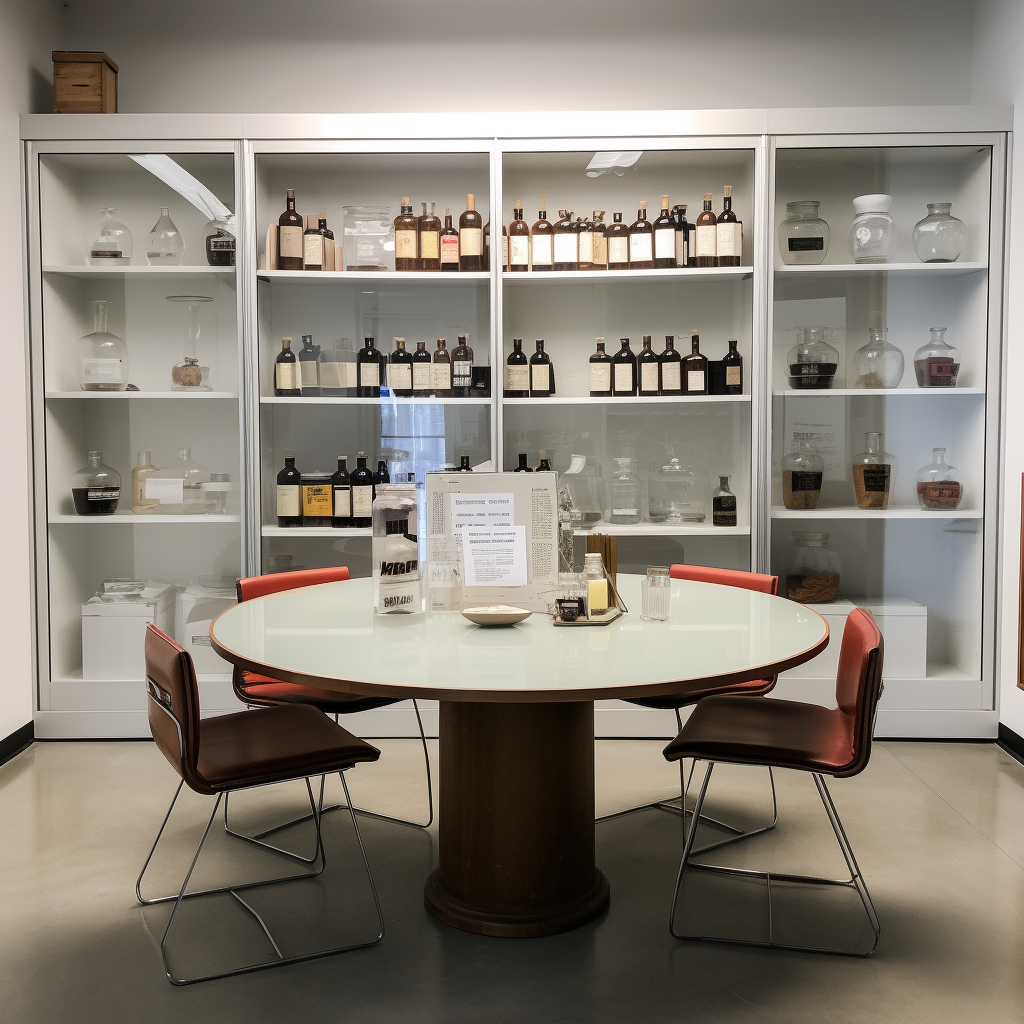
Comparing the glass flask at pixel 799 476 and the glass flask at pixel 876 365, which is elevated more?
the glass flask at pixel 876 365

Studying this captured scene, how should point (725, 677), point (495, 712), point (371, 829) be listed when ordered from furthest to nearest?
point (371, 829) < point (495, 712) < point (725, 677)

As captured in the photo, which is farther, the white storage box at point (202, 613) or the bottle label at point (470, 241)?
the white storage box at point (202, 613)

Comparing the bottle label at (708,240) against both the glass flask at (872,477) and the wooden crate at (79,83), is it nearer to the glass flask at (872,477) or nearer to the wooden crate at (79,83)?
the glass flask at (872,477)

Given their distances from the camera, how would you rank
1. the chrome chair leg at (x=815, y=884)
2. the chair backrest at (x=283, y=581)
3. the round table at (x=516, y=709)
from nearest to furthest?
the round table at (x=516, y=709) < the chrome chair leg at (x=815, y=884) < the chair backrest at (x=283, y=581)

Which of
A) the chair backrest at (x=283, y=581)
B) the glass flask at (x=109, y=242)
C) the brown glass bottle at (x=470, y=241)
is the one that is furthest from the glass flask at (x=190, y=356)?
the chair backrest at (x=283, y=581)

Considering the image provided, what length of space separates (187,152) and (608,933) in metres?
3.30

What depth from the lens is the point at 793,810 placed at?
10.3 feet

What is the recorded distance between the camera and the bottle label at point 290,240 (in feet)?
12.9

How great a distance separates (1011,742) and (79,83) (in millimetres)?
4572

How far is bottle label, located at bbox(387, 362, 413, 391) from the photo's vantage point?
400 cm

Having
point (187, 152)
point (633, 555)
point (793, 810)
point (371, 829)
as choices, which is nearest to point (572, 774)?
point (371, 829)

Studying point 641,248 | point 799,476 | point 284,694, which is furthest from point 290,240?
point 799,476

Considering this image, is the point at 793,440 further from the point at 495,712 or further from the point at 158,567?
the point at 158,567

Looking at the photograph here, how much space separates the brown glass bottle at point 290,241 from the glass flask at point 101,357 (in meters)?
0.78
